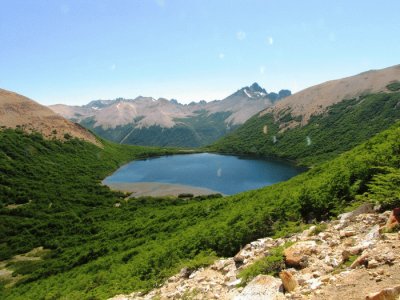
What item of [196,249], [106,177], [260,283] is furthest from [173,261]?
[106,177]

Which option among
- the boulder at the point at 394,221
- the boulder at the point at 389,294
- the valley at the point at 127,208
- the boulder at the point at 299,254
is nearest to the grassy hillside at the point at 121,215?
the valley at the point at 127,208

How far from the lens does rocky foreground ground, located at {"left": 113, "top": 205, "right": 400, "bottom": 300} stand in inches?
414

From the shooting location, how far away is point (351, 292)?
10.2 meters

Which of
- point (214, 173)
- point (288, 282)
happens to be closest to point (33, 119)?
point (214, 173)

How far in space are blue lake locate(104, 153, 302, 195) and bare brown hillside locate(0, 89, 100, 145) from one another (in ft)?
125

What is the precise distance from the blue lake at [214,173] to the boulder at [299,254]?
9805 cm

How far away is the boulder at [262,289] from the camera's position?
12.6 metres

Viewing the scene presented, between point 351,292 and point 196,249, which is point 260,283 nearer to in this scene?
point 351,292

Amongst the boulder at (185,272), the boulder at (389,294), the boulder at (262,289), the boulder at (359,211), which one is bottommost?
the boulder at (185,272)

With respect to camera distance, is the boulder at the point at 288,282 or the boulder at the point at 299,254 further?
the boulder at the point at 299,254

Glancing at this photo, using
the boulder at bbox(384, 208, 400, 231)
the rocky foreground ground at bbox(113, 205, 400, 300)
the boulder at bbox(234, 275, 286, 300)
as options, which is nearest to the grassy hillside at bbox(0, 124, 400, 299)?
the rocky foreground ground at bbox(113, 205, 400, 300)

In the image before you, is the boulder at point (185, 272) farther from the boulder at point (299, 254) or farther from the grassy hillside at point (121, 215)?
the boulder at point (299, 254)

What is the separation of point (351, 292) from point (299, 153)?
185338mm

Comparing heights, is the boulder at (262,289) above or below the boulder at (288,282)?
below
